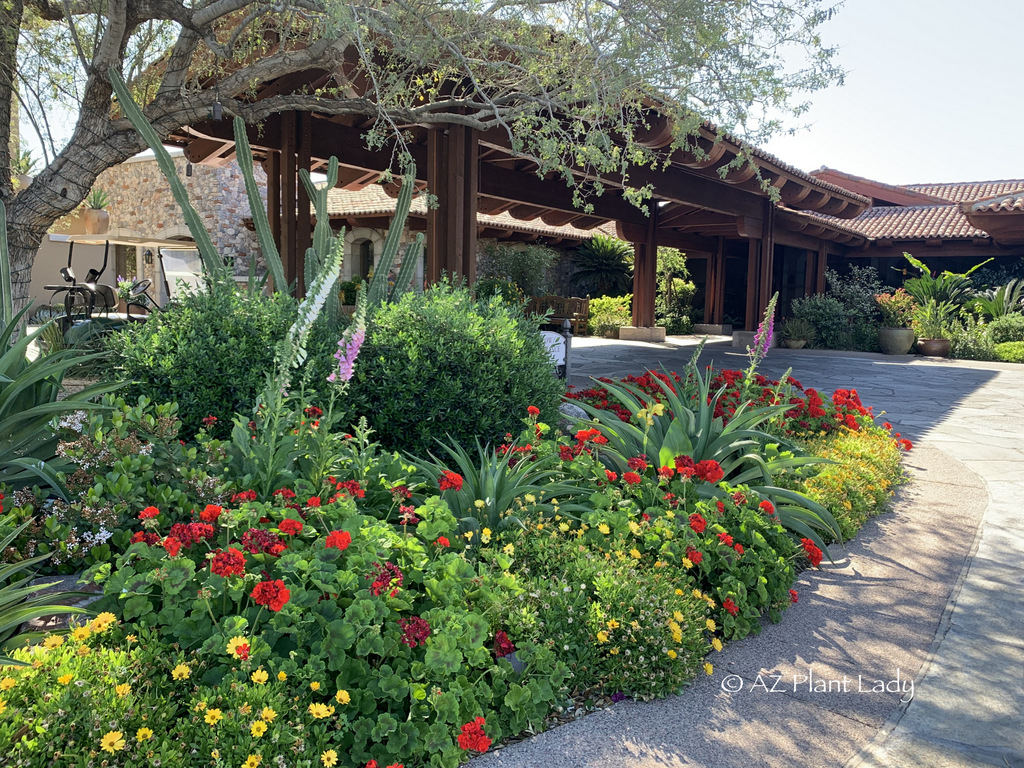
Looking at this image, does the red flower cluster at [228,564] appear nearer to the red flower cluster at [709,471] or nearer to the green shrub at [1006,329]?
the red flower cluster at [709,471]

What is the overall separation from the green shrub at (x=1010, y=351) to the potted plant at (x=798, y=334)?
3.75 m

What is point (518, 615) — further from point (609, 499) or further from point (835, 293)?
point (835, 293)

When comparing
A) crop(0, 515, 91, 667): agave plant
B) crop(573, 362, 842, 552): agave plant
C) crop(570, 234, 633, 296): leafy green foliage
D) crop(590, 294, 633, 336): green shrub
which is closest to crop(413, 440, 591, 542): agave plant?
crop(573, 362, 842, 552): agave plant

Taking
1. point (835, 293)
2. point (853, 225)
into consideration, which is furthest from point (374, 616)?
point (853, 225)

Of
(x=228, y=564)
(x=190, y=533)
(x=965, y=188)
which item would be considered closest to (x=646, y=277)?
(x=190, y=533)

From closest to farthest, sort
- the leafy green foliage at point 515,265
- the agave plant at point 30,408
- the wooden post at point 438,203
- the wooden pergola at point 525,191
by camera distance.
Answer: the agave plant at point 30,408 < the wooden post at point 438,203 < the wooden pergola at point 525,191 < the leafy green foliage at point 515,265

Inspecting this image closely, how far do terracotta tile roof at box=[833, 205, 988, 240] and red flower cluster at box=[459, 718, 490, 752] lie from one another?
65.4 ft

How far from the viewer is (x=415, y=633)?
6.40ft

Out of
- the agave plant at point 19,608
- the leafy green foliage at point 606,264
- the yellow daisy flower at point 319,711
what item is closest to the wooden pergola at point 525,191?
the leafy green foliage at point 606,264

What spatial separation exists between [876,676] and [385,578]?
1622 millimetres

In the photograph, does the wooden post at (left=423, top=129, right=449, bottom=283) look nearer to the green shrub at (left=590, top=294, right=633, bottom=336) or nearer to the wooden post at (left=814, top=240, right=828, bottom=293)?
the green shrub at (left=590, top=294, right=633, bottom=336)

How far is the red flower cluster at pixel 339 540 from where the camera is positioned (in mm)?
2006

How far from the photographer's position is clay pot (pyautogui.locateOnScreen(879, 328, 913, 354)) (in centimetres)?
1616

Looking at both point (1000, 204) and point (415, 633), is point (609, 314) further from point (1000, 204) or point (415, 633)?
point (415, 633)
